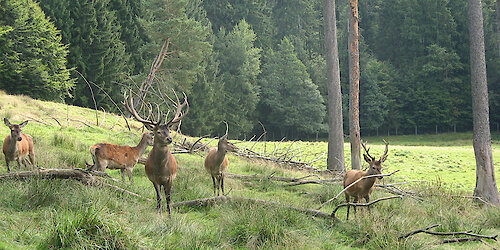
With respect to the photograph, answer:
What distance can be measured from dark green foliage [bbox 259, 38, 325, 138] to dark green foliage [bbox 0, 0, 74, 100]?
27071 mm

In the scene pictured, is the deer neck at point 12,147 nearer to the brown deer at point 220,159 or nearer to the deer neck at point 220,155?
the brown deer at point 220,159

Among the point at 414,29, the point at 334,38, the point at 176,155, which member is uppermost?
the point at 414,29

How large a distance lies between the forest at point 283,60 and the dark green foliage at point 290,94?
124 mm

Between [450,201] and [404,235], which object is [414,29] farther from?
[404,235]

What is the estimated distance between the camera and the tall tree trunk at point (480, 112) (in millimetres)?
10484

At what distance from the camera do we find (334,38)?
14711 millimetres

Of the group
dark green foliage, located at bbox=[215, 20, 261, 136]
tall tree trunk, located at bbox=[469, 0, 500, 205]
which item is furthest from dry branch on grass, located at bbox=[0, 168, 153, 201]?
dark green foliage, located at bbox=[215, 20, 261, 136]

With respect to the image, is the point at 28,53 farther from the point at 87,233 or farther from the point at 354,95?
the point at 87,233

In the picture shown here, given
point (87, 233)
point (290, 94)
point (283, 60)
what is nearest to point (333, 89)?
point (87, 233)

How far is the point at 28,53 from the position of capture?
79.1ft

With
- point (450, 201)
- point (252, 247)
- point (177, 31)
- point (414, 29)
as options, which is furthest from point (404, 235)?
point (414, 29)

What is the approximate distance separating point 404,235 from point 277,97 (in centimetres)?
4305

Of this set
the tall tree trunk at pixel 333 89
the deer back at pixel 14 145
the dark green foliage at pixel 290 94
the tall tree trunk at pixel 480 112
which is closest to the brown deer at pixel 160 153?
the deer back at pixel 14 145

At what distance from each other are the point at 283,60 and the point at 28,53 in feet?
97.5
